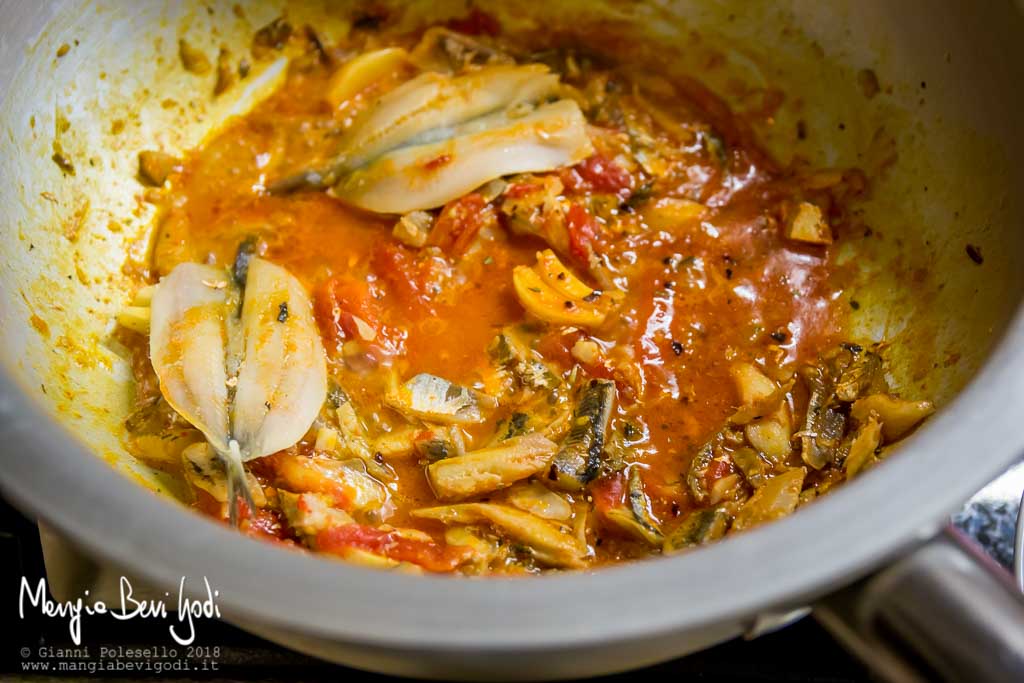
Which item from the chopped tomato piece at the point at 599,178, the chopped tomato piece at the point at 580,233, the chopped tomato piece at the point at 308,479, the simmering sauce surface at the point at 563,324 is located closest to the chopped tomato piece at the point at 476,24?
the simmering sauce surface at the point at 563,324

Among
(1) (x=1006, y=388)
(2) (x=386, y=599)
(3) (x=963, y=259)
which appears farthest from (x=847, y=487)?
(3) (x=963, y=259)

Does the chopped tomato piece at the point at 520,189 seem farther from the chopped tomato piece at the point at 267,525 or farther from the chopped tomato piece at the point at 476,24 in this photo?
the chopped tomato piece at the point at 267,525

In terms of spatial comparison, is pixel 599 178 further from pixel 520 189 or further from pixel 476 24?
pixel 476 24

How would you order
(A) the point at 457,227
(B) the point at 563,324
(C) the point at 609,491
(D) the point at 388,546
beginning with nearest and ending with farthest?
(D) the point at 388,546, (C) the point at 609,491, (B) the point at 563,324, (A) the point at 457,227

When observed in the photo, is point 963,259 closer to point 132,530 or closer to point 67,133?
point 132,530

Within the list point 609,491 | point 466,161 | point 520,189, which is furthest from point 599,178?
point 609,491

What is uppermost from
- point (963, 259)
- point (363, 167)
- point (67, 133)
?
point (963, 259)

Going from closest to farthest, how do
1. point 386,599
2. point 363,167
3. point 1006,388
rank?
point 386,599 < point 1006,388 < point 363,167
